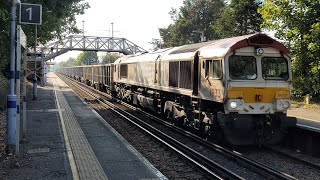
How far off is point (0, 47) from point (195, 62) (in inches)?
371

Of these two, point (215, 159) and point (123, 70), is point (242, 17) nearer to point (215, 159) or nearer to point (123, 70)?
point (123, 70)

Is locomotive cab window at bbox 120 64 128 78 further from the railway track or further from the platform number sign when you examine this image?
the platform number sign

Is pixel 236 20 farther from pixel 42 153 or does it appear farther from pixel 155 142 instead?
pixel 42 153

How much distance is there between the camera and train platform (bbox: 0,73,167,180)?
827 cm

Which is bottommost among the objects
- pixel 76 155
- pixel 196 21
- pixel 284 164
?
pixel 284 164

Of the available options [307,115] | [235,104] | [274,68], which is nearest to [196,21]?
[307,115]

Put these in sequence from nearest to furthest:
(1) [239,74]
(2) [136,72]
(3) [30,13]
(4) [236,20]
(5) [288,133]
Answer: (3) [30,13] → (1) [239,74] → (5) [288,133] → (2) [136,72] → (4) [236,20]

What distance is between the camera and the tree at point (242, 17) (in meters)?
34.2

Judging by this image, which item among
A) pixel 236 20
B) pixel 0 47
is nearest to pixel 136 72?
pixel 0 47

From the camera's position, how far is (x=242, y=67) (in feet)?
35.8

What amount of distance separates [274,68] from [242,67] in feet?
3.45

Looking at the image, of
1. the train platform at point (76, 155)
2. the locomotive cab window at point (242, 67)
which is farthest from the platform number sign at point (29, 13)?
the locomotive cab window at point (242, 67)

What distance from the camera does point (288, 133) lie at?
477 inches

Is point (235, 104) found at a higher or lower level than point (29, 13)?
lower
